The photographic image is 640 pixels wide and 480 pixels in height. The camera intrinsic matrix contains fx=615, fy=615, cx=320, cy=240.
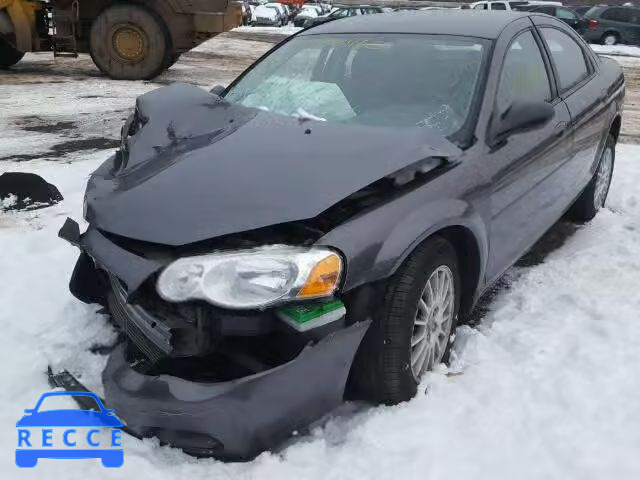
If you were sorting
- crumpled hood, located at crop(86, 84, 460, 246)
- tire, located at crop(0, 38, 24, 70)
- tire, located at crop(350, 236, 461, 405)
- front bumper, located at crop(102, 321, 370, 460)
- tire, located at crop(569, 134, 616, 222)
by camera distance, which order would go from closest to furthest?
front bumper, located at crop(102, 321, 370, 460) → crumpled hood, located at crop(86, 84, 460, 246) → tire, located at crop(350, 236, 461, 405) → tire, located at crop(569, 134, 616, 222) → tire, located at crop(0, 38, 24, 70)

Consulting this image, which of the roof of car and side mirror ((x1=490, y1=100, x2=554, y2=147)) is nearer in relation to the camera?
side mirror ((x1=490, y1=100, x2=554, y2=147))

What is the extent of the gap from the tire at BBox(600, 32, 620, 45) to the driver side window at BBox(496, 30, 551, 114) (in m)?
21.2

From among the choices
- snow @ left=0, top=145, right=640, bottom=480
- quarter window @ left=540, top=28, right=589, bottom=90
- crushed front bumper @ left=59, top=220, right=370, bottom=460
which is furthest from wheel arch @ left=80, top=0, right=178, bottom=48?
crushed front bumper @ left=59, top=220, right=370, bottom=460

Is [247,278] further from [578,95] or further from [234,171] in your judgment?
[578,95]

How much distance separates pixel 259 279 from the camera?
1965mm

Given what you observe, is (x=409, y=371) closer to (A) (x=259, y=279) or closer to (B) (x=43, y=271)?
(A) (x=259, y=279)

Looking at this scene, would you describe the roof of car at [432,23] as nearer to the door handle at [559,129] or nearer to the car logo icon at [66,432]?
the door handle at [559,129]

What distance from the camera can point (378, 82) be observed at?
121 inches

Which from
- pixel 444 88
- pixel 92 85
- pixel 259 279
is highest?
pixel 444 88

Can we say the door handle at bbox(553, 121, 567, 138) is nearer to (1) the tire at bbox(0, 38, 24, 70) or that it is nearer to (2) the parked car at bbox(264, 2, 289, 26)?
(1) the tire at bbox(0, 38, 24, 70)

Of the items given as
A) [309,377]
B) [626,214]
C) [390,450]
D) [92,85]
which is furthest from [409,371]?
[92,85]

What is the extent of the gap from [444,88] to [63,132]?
557 cm

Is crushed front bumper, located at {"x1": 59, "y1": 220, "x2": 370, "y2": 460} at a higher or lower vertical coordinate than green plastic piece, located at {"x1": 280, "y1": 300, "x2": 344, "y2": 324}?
lower

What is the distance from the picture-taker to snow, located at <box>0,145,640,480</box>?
6.88ft
